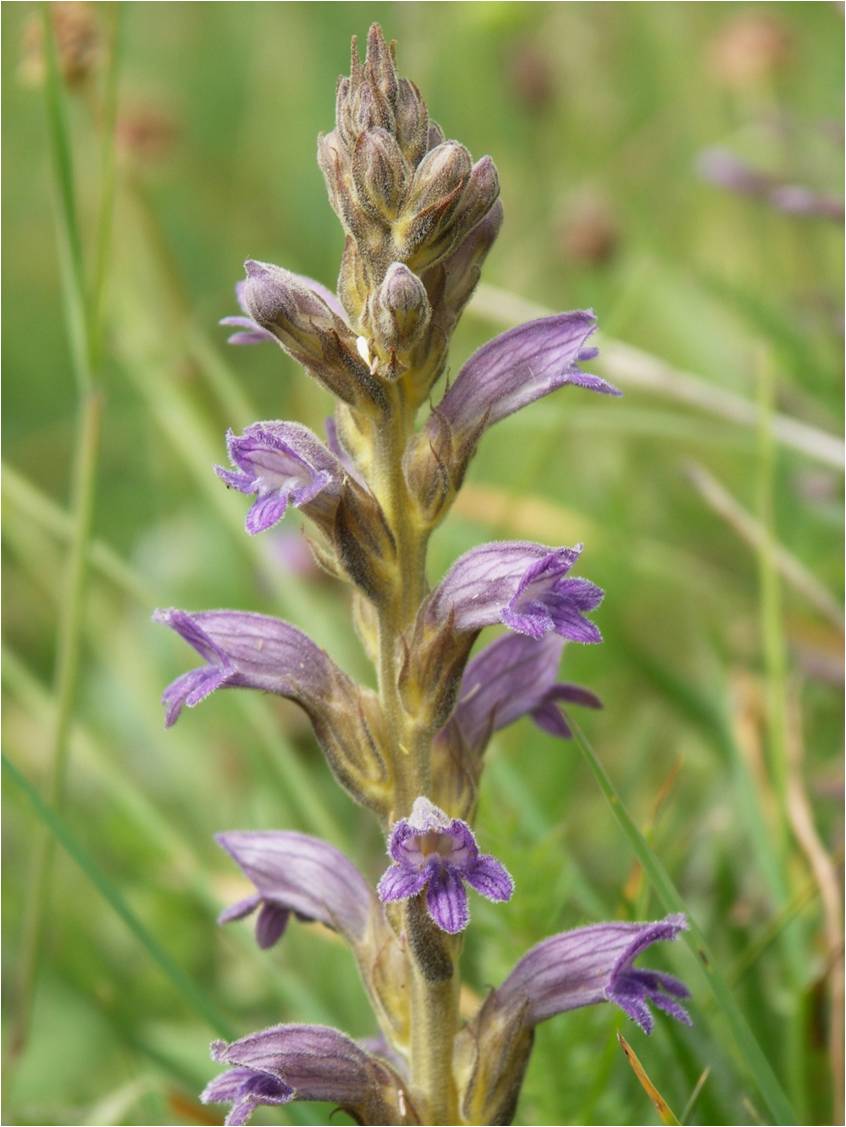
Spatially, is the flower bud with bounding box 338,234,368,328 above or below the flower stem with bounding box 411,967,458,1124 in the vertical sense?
above

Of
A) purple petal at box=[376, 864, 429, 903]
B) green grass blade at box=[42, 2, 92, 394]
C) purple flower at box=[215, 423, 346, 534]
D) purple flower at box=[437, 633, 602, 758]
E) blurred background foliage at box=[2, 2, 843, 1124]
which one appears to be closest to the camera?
purple petal at box=[376, 864, 429, 903]

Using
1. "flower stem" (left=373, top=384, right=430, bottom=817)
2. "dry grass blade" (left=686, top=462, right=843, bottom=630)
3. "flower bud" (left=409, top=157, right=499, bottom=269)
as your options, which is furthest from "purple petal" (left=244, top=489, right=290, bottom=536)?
"dry grass blade" (left=686, top=462, right=843, bottom=630)

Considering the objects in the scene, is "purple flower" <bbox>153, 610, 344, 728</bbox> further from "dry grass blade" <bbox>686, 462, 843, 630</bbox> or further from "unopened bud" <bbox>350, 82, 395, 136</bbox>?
"dry grass blade" <bbox>686, 462, 843, 630</bbox>

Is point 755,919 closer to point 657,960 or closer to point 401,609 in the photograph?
point 657,960

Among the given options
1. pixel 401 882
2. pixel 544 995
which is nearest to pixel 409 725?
pixel 401 882

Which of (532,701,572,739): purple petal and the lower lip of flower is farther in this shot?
(532,701,572,739): purple petal
